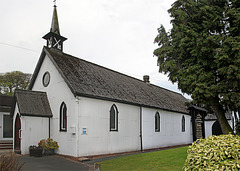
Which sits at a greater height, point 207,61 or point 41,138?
point 207,61

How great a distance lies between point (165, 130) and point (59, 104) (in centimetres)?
1262

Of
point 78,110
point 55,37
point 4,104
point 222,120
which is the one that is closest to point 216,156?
point 222,120

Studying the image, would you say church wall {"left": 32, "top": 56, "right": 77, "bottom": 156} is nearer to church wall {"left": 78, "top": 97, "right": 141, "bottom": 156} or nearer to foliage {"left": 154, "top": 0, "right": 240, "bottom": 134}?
church wall {"left": 78, "top": 97, "right": 141, "bottom": 156}

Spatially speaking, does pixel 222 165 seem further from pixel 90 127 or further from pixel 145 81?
pixel 145 81

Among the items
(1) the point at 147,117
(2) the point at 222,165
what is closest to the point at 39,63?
(1) the point at 147,117

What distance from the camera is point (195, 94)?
14031 millimetres

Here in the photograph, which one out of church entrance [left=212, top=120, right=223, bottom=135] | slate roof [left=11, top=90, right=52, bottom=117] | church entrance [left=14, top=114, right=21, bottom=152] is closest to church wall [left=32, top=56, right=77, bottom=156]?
slate roof [left=11, top=90, right=52, bottom=117]

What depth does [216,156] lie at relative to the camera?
607cm

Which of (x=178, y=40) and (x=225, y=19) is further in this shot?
(x=178, y=40)

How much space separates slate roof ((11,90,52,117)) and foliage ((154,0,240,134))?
9.34 metres

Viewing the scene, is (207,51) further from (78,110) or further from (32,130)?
(32,130)

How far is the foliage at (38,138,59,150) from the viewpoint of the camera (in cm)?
1582

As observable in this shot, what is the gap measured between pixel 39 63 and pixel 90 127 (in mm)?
7459

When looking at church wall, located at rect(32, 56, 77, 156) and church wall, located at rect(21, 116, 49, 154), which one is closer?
church wall, located at rect(32, 56, 77, 156)
